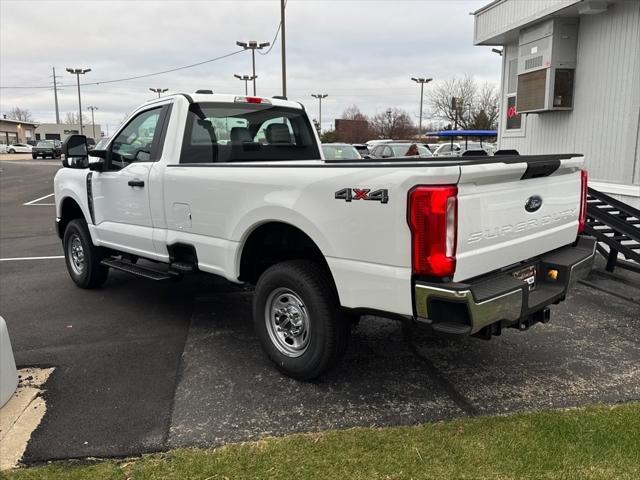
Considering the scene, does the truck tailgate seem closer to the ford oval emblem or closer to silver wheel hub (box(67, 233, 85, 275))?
the ford oval emblem

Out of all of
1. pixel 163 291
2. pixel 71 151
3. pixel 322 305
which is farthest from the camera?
pixel 163 291

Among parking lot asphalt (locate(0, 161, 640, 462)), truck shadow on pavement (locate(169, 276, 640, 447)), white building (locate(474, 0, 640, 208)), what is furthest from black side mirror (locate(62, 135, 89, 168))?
white building (locate(474, 0, 640, 208))

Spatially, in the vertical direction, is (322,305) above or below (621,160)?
below

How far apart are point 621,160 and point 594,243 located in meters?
5.02

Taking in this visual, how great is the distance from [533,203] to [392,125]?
67.4m

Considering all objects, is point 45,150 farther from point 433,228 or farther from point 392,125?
point 433,228

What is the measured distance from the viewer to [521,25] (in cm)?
1028

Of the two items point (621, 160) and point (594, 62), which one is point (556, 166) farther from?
point (594, 62)

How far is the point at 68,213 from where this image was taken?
6.87 metres

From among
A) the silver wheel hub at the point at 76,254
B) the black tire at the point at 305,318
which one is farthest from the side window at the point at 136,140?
the black tire at the point at 305,318

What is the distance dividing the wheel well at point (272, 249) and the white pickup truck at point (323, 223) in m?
0.01

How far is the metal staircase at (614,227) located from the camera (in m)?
6.16

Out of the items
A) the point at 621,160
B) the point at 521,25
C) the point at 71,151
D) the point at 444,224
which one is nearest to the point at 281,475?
the point at 444,224

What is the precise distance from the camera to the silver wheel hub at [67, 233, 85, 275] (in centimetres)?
666
